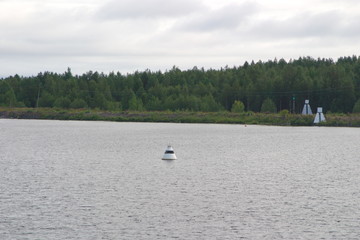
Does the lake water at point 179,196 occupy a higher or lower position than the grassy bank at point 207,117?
lower

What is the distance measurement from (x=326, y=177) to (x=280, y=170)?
5.49 meters

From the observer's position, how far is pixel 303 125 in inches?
5655

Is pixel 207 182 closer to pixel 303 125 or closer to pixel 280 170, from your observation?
pixel 280 170

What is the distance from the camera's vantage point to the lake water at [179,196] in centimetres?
2734

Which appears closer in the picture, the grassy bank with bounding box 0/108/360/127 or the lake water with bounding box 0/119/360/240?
the lake water with bounding box 0/119/360/240

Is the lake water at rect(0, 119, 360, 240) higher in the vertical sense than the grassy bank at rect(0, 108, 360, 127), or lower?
lower

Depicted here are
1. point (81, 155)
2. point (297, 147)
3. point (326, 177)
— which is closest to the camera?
point (326, 177)

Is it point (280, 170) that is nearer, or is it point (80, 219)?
point (80, 219)

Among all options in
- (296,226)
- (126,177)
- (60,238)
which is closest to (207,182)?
(126,177)

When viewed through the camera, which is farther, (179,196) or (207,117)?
(207,117)

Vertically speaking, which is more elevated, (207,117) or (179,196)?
(207,117)

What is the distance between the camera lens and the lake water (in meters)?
27.3

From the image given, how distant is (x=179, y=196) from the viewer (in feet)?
119

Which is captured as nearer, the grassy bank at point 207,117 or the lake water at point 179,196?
Answer: the lake water at point 179,196
